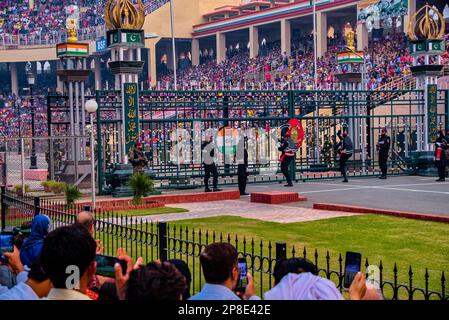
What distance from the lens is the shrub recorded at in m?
17.4

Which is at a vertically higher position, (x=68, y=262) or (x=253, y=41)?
(x=253, y=41)

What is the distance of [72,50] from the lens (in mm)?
25625

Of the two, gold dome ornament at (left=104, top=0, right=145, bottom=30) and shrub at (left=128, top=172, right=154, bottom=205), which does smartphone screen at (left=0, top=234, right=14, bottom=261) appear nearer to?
shrub at (left=128, top=172, right=154, bottom=205)

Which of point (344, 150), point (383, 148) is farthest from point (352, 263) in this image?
point (383, 148)

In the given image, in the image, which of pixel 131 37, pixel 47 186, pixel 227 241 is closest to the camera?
pixel 227 241

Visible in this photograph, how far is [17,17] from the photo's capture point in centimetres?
6906

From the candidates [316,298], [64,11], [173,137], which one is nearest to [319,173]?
[173,137]

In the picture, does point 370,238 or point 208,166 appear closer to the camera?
point 370,238

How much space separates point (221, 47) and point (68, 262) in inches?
2207

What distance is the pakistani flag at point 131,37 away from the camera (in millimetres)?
19906

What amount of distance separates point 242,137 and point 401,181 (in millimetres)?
5229

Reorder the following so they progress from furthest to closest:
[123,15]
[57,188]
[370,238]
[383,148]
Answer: [383,148] < [123,15] < [57,188] < [370,238]

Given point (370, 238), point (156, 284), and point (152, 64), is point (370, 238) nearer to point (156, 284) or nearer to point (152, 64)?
point (156, 284)
